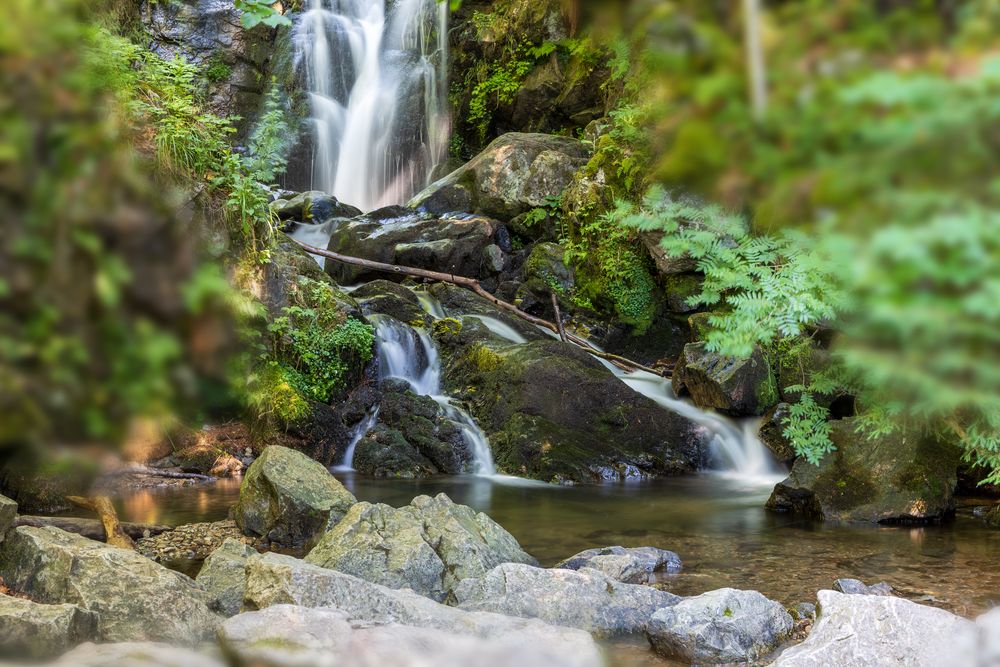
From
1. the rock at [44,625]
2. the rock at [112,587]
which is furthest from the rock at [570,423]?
the rock at [44,625]

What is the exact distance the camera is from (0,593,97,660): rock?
387 cm

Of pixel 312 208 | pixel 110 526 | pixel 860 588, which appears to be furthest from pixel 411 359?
pixel 860 588

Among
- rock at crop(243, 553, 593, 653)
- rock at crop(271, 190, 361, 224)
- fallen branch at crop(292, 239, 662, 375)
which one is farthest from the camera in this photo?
rock at crop(271, 190, 361, 224)

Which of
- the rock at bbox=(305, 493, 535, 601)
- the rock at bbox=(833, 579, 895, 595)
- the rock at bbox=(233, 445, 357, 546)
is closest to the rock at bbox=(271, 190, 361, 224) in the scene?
the rock at bbox=(233, 445, 357, 546)

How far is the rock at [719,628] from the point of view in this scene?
16.2 feet

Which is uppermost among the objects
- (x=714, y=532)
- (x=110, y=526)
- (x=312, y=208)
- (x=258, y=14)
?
(x=312, y=208)

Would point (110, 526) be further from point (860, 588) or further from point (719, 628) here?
point (860, 588)

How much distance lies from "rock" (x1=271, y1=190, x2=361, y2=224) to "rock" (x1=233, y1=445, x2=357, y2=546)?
1091 cm

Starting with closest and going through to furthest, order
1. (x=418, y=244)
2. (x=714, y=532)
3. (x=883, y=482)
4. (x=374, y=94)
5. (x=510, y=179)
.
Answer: (x=714, y=532)
(x=883, y=482)
(x=418, y=244)
(x=510, y=179)
(x=374, y=94)

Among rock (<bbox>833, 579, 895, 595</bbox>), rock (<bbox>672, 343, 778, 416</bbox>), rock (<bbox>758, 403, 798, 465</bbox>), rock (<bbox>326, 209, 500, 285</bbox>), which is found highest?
rock (<bbox>326, 209, 500, 285</bbox>)

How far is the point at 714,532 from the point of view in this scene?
8227mm

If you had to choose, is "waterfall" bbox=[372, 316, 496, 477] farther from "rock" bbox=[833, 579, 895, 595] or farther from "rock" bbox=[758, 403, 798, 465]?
"rock" bbox=[833, 579, 895, 595]

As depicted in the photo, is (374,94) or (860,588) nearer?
(860,588)

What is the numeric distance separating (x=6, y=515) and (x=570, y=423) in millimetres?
7898
